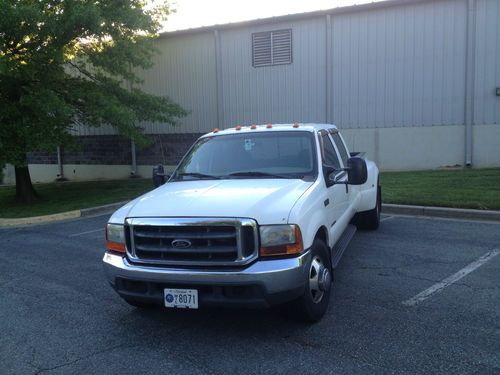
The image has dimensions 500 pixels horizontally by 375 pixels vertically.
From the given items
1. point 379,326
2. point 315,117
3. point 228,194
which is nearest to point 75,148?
point 315,117

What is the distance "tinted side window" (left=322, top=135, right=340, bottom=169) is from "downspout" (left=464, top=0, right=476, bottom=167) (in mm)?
10263

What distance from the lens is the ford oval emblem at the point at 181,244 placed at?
385 centimetres

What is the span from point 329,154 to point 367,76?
10.6 metres

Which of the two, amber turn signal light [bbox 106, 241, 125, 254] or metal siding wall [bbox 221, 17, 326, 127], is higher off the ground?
metal siding wall [bbox 221, 17, 326, 127]

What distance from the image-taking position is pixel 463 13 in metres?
14.2

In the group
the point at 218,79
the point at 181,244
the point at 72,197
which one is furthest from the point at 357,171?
the point at 218,79

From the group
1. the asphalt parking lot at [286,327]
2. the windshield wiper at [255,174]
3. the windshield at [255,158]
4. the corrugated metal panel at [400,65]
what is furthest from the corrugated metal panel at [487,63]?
the windshield wiper at [255,174]

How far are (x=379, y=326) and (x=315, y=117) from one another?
12.6 metres

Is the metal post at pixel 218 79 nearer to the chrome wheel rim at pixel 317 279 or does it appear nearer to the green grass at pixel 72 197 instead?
the green grass at pixel 72 197

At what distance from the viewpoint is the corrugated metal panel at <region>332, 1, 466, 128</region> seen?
47.4ft

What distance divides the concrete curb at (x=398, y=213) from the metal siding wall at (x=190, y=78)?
21.3 ft

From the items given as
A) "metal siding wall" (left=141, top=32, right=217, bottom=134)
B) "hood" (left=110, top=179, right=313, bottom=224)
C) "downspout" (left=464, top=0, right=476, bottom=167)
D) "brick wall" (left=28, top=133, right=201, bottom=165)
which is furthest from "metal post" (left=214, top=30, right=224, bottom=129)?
"hood" (left=110, top=179, right=313, bottom=224)

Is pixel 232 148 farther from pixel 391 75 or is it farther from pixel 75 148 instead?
pixel 391 75

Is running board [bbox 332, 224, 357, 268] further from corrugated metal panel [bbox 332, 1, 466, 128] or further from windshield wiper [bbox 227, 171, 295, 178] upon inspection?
corrugated metal panel [bbox 332, 1, 466, 128]
